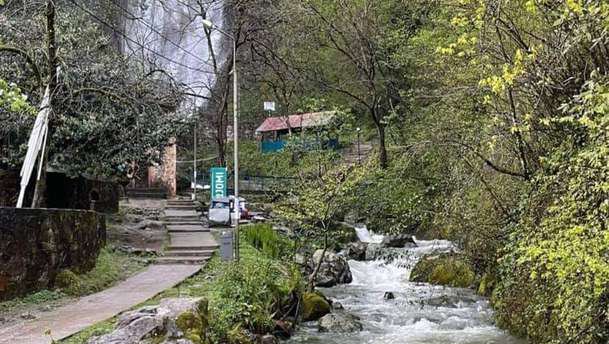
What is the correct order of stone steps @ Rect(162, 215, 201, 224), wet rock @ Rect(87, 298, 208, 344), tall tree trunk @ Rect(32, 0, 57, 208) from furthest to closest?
stone steps @ Rect(162, 215, 201, 224)
tall tree trunk @ Rect(32, 0, 57, 208)
wet rock @ Rect(87, 298, 208, 344)

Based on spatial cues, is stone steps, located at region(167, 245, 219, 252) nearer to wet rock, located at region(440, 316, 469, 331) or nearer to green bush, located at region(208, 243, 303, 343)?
green bush, located at region(208, 243, 303, 343)

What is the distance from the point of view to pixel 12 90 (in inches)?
256

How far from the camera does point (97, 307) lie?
8.96 metres

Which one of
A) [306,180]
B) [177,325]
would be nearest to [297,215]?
[306,180]

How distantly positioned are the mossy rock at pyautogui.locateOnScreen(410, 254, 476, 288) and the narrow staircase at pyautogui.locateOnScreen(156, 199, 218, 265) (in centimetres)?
537

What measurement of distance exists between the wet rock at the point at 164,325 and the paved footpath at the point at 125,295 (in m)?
0.82

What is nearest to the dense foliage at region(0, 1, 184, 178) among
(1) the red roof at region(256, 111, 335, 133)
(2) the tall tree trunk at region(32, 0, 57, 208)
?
(2) the tall tree trunk at region(32, 0, 57, 208)

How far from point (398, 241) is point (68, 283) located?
11597 mm

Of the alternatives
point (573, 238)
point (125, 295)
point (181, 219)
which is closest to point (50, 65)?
point (125, 295)

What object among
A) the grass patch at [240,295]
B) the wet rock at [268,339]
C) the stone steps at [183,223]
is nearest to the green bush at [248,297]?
the grass patch at [240,295]

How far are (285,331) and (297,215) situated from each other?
3.74 m

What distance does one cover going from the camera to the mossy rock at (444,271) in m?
14.2

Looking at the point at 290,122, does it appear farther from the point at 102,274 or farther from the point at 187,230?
the point at 102,274

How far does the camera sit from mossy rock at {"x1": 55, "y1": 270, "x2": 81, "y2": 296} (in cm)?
998
